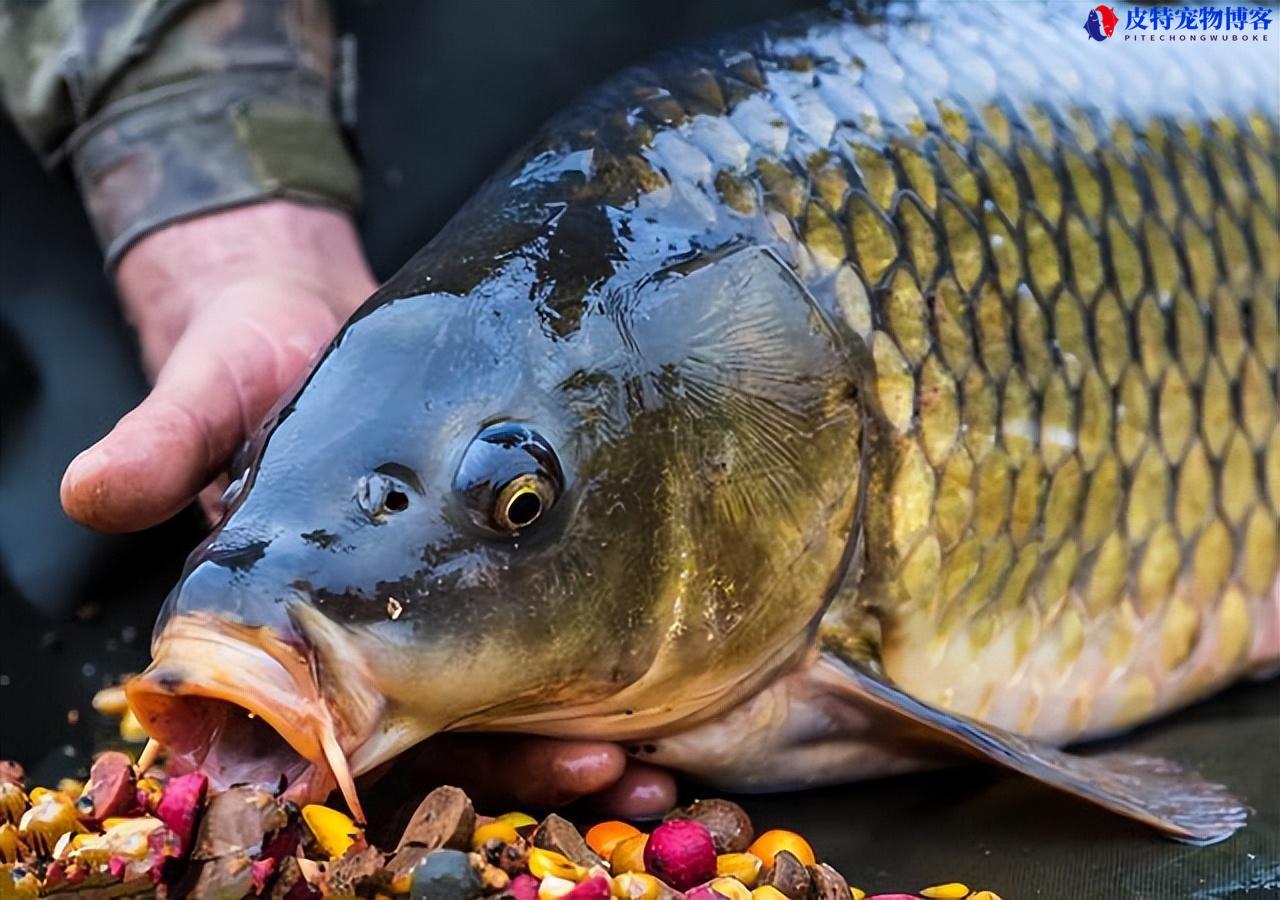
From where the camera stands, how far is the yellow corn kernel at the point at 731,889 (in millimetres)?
1282

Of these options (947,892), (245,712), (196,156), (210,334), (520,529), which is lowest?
(947,892)

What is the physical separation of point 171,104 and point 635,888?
1.39m

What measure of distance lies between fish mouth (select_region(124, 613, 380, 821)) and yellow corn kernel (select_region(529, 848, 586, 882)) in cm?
14

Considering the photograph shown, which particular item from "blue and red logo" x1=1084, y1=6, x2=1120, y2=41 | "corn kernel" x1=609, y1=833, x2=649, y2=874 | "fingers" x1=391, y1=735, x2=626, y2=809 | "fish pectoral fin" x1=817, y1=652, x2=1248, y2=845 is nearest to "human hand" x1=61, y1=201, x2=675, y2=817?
"fingers" x1=391, y1=735, x2=626, y2=809

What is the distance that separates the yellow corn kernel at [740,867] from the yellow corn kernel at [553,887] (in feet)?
0.60

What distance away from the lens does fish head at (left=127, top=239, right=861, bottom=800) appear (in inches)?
48.0

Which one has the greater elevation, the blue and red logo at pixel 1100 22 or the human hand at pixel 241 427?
the blue and red logo at pixel 1100 22

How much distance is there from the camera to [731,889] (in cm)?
129

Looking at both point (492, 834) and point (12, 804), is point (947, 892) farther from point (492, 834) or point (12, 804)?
point (12, 804)

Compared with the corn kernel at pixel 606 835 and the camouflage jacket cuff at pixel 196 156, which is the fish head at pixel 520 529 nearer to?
the corn kernel at pixel 606 835

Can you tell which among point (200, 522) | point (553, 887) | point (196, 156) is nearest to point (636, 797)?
point (553, 887)

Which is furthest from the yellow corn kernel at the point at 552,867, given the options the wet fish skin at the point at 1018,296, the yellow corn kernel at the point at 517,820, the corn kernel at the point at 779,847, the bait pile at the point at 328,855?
the wet fish skin at the point at 1018,296

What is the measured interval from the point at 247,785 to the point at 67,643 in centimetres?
113

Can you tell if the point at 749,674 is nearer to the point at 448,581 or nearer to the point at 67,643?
the point at 448,581
